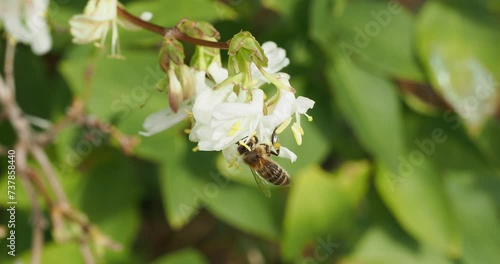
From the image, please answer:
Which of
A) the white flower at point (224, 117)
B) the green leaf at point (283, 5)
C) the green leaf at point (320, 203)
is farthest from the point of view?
the green leaf at point (320, 203)

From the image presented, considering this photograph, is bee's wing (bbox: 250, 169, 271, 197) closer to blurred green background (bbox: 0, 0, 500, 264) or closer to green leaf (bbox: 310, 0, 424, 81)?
blurred green background (bbox: 0, 0, 500, 264)

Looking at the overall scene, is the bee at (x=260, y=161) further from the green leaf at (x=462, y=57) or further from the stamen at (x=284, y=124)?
the green leaf at (x=462, y=57)

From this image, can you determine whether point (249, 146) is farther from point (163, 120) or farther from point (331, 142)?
point (331, 142)

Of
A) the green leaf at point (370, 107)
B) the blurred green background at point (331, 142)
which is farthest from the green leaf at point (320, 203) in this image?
the green leaf at point (370, 107)

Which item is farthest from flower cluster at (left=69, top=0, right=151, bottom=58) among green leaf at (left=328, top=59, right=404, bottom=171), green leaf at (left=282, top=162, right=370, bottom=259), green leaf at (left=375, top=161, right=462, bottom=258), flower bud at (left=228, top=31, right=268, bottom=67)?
green leaf at (left=375, top=161, right=462, bottom=258)

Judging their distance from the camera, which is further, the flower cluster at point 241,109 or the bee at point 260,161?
the bee at point 260,161

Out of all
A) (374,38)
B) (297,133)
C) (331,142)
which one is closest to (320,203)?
(331,142)
